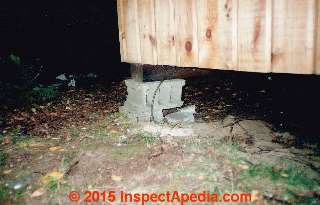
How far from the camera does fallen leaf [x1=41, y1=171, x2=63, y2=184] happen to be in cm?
328

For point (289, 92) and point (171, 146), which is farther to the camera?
point (289, 92)

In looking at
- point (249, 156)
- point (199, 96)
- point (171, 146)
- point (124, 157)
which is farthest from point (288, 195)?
point (199, 96)

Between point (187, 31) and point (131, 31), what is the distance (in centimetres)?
121

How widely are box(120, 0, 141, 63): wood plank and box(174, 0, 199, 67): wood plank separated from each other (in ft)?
2.93

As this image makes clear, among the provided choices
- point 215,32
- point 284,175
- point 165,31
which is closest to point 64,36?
point 165,31

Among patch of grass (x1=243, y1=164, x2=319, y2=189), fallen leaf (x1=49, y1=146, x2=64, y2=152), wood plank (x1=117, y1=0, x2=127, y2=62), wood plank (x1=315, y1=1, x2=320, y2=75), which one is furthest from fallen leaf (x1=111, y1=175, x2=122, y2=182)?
wood plank (x1=315, y1=1, x2=320, y2=75)

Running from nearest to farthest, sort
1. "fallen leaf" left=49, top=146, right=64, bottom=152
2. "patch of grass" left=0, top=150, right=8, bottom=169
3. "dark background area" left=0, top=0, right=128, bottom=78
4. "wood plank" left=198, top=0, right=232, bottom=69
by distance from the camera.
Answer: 1. "wood plank" left=198, top=0, right=232, bottom=69
2. "patch of grass" left=0, top=150, right=8, bottom=169
3. "fallen leaf" left=49, top=146, right=64, bottom=152
4. "dark background area" left=0, top=0, right=128, bottom=78

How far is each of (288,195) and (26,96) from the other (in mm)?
5623

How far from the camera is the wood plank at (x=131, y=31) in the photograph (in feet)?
13.9

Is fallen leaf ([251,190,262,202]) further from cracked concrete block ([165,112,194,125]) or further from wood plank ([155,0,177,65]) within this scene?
cracked concrete block ([165,112,194,125])

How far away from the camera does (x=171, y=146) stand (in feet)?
13.3

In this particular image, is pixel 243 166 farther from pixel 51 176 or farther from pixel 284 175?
pixel 51 176

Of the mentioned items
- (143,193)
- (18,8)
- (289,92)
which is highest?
(18,8)

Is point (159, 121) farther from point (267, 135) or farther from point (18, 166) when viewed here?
point (18, 166)
